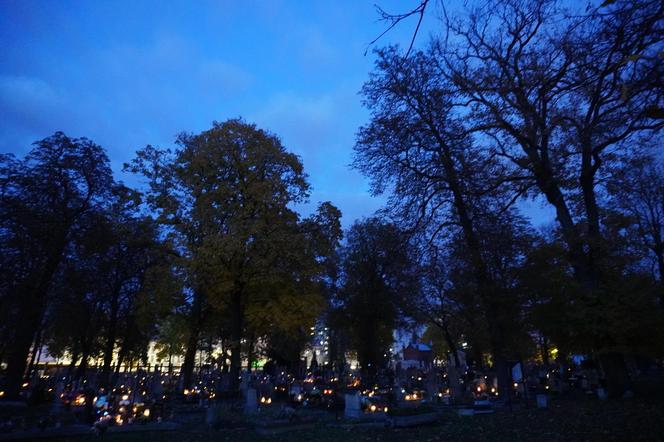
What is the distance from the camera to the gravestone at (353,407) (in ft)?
44.1

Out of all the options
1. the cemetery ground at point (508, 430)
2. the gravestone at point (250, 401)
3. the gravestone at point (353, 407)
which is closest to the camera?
the cemetery ground at point (508, 430)

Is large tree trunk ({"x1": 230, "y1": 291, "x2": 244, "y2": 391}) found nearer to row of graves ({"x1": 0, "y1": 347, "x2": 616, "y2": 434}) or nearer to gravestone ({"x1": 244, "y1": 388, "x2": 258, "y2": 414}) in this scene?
row of graves ({"x1": 0, "y1": 347, "x2": 616, "y2": 434})

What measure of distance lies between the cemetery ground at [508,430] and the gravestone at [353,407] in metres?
1.57

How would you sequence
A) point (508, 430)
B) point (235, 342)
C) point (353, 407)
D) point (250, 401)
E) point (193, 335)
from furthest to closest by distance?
1. point (193, 335)
2. point (235, 342)
3. point (250, 401)
4. point (353, 407)
5. point (508, 430)

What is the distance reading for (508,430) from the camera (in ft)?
30.1

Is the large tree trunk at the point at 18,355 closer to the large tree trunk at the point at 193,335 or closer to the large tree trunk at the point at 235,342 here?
the large tree trunk at the point at 193,335

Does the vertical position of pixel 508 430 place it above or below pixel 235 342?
below

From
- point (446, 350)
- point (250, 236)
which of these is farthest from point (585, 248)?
point (446, 350)

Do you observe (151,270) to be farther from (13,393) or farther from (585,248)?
(585,248)

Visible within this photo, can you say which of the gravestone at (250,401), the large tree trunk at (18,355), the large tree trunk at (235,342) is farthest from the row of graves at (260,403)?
the large tree trunk at (18,355)

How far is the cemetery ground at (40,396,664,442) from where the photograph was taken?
789 centimetres

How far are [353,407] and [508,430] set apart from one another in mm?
5810

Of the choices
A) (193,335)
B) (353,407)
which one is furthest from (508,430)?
(193,335)

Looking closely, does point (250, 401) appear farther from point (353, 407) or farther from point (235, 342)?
point (235, 342)
